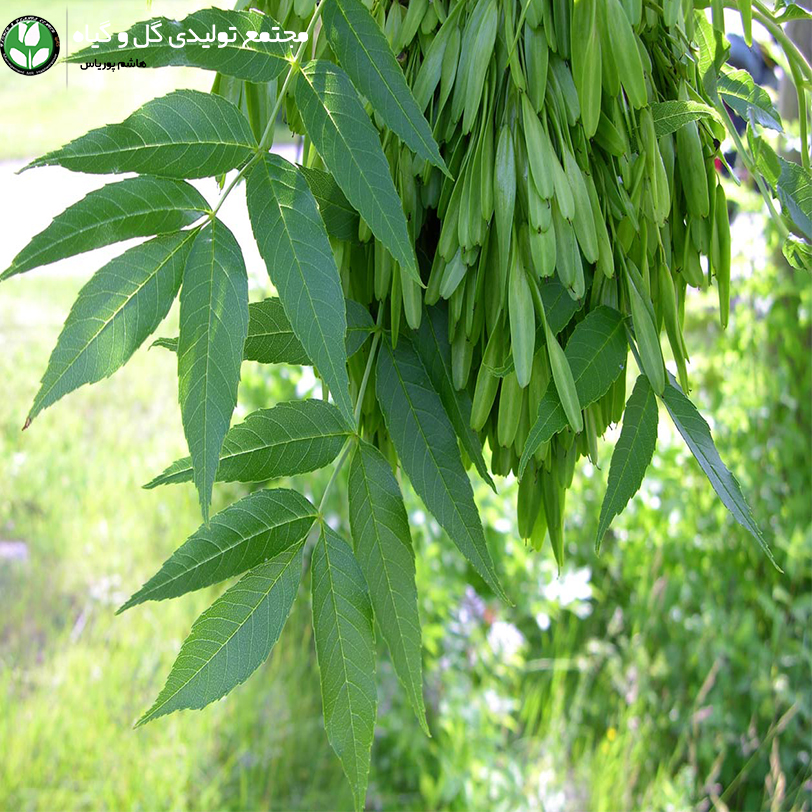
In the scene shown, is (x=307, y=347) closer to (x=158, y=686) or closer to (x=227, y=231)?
(x=227, y=231)

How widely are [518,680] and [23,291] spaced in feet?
6.27

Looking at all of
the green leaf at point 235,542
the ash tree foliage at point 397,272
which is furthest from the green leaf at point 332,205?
the green leaf at point 235,542

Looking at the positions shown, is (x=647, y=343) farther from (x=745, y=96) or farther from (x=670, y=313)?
(x=745, y=96)

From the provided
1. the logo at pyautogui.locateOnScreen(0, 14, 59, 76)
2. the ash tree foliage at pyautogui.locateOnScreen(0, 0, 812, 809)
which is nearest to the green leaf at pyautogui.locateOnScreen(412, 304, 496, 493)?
the ash tree foliage at pyautogui.locateOnScreen(0, 0, 812, 809)

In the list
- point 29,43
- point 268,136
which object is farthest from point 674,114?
point 29,43

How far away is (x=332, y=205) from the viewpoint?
0.35 metres

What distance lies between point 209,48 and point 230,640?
0.20m

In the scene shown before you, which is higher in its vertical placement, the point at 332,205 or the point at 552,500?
the point at 332,205

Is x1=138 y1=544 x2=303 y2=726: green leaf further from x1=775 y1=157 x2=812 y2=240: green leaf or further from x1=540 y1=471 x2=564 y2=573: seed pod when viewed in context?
x1=775 y1=157 x2=812 y2=240: green leaf

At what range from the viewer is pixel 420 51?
14.1 inches

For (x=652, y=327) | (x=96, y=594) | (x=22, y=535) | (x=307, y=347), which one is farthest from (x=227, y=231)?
(x=22, y=535)

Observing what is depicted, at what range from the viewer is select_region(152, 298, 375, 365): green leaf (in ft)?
1.17

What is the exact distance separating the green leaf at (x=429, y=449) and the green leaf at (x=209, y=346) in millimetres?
86

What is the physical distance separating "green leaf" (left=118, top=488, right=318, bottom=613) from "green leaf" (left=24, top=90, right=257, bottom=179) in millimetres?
120
